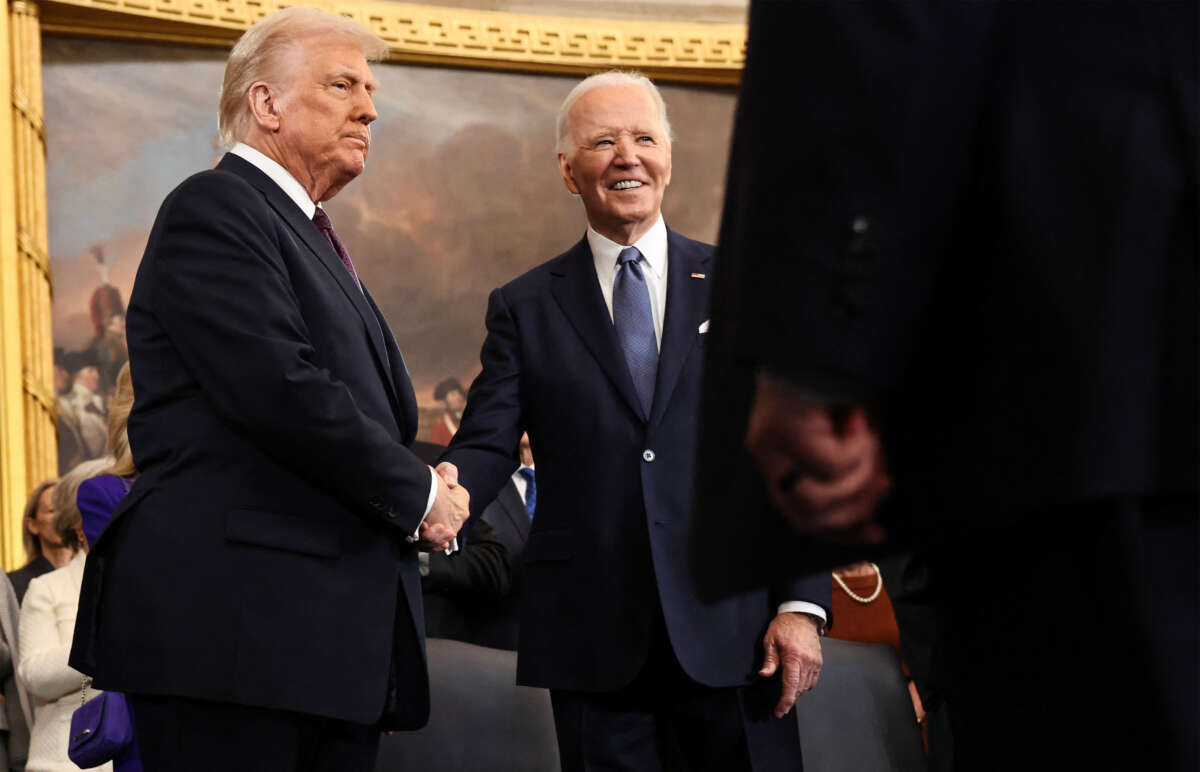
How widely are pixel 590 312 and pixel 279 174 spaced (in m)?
0.75

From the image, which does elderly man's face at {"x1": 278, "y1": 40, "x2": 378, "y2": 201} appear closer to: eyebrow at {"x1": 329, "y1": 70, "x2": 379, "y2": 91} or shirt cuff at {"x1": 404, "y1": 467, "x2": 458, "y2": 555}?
eyebrow at {"x1": 329, "y1": 70, "x2": 379, "y2": 91}

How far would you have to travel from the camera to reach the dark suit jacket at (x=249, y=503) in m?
2.19

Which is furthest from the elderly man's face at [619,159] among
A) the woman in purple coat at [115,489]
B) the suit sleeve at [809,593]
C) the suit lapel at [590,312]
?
the woman in purple coat at [115,489]

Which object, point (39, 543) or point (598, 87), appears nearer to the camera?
point (598, 87)

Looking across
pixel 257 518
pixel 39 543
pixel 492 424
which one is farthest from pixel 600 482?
pixel 39 543

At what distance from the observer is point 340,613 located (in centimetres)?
229

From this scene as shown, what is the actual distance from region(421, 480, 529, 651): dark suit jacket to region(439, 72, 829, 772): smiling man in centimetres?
173

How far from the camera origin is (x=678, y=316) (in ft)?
9.23

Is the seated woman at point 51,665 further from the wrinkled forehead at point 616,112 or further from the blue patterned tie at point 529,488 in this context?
the wrinkled forehead at point 616,112

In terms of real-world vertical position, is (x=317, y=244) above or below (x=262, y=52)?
below

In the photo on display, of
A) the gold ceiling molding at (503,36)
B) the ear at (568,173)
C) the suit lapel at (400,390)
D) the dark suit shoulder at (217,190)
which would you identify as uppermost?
the gold ceiling molding at (503,36)

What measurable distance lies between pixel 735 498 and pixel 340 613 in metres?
1.48

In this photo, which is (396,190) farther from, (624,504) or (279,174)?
(624,504)

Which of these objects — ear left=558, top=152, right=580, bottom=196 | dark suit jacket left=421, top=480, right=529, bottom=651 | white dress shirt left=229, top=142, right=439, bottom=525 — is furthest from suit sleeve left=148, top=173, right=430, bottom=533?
dark suit jacket left=421, top=480, right=529, bottom=651
